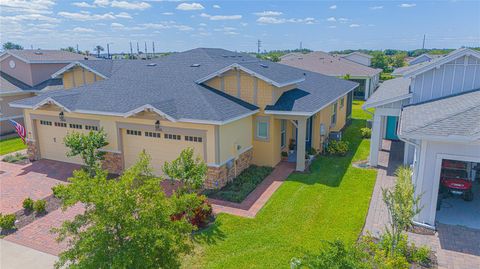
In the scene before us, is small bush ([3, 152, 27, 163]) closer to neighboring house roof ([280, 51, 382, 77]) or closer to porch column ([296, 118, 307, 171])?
porch column ([296, 118, 307, 171])

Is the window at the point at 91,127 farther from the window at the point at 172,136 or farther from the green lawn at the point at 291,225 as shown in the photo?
the green lawn at the point at 291,225

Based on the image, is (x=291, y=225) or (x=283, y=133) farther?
(x=283, y=133)

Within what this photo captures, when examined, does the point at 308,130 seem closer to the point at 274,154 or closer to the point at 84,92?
the point at 274,154

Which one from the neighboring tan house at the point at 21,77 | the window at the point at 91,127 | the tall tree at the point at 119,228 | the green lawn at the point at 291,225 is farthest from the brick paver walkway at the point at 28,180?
the neighboring tan house at the point at 21,77

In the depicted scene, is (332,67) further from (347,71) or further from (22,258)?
(22,258)

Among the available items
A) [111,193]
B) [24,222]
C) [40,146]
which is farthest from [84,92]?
[111,193]

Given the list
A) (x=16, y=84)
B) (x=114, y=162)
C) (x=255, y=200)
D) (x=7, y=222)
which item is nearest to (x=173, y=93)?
(x=114, y=162)
